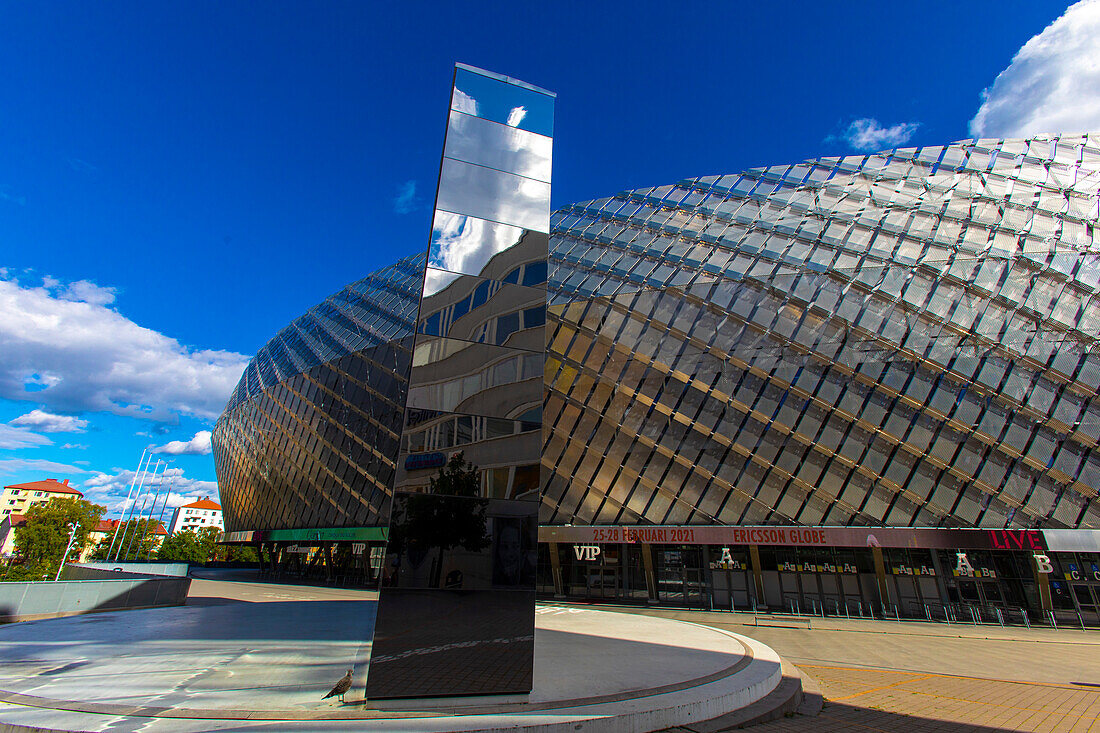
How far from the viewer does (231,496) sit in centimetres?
5006

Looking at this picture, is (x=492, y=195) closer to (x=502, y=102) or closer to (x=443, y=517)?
(x=502, y=102)

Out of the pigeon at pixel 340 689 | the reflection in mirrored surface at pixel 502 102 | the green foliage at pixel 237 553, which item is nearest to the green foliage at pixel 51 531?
the green foliage at pixel 237 553

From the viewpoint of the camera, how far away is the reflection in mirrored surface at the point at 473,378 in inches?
264

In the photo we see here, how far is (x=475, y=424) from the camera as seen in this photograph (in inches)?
267

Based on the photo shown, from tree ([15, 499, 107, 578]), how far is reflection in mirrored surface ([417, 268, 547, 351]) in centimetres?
5305

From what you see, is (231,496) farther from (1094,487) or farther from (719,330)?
(1094,487)

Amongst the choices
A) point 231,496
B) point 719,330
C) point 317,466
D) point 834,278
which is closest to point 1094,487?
point 834,278

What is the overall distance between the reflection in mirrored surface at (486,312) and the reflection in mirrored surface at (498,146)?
1.68 metres

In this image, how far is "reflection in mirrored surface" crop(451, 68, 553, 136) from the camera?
7.77m

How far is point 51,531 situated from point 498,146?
5891 cm

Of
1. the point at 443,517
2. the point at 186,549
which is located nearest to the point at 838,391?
the point at 443,517

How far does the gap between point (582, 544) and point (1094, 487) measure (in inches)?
830

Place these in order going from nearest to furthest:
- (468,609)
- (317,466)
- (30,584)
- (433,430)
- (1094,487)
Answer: (468,609), (433,430), (30,584), (1094,487), (317,466)

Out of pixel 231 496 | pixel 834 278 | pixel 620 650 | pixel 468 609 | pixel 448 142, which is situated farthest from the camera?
pixel 231 496
